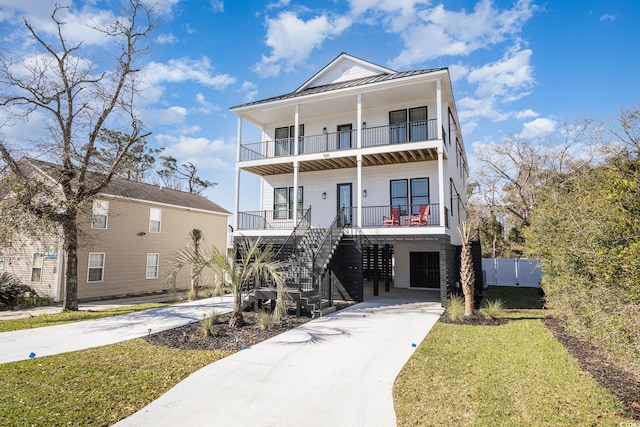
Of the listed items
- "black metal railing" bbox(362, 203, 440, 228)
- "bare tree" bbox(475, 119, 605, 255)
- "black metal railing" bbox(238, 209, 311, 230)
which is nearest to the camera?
"black metal railing" bbox(362, 203, 440, 228)

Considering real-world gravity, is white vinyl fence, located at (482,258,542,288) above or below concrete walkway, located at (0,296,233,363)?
above

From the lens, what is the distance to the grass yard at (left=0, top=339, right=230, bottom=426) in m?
3.98

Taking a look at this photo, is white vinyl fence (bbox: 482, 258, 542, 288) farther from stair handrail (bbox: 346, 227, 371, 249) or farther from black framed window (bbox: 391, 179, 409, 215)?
stair handrail (bbox: 346, 227, 371, 249)

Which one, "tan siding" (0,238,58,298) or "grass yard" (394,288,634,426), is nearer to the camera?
"grass yard" (394,288,634,426)

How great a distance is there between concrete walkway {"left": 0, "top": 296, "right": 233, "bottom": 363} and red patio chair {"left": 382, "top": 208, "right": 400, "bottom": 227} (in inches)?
268

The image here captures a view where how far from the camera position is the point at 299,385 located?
4.88 meters

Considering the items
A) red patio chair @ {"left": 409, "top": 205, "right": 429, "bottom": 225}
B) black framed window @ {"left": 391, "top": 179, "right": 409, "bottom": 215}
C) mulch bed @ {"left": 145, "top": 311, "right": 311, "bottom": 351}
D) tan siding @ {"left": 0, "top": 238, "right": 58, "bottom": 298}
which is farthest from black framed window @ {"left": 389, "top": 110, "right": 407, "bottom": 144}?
tan siding @ {"left": 0, "top": 238, "right": 58, "bottom": 298}

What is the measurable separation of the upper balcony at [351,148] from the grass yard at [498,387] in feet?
25.8

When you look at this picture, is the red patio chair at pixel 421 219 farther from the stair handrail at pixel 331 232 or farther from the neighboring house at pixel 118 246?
the neighboring house at pixel 118 246

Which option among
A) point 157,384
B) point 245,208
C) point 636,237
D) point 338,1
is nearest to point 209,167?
point 245,208

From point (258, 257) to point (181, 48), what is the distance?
1066 centimetres

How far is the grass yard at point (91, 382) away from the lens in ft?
13.1

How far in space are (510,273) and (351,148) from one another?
13895 millimetres

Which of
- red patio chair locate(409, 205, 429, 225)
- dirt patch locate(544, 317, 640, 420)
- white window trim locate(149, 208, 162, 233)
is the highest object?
white window trim locate(149, 208, 162, 233)
